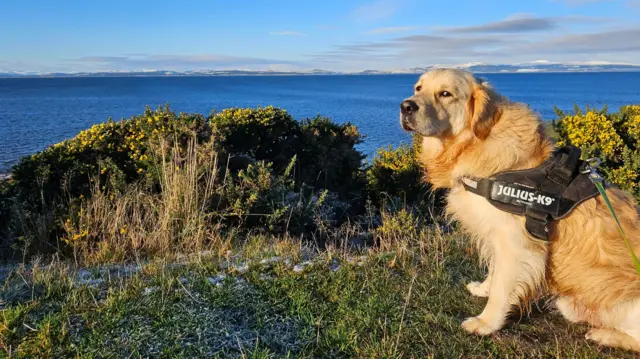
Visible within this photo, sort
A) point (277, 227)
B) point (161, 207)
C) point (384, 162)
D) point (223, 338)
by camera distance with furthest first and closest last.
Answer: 1. point (384, 162)
2. point (277, 227)
3. point (161, 207)
4. point (223, 338)

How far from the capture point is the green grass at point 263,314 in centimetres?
280

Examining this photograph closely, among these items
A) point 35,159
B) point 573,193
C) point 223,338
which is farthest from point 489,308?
point 35,159

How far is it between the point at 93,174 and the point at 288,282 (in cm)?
391

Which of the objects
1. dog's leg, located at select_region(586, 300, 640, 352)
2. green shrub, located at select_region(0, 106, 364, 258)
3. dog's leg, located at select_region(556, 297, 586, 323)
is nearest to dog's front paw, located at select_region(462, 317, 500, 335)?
dog's leg, located at select_region(556, 297, 586, 323)

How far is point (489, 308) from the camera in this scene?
126 inches

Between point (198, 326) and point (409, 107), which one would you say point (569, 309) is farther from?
point (198, 326)

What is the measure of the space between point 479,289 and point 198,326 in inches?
85.4

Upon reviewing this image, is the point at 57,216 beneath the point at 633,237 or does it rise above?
beneath

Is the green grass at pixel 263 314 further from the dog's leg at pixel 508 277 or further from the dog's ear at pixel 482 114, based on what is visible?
the dog's ear at pixel 482 114

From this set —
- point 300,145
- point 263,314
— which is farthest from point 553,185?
point 300,145

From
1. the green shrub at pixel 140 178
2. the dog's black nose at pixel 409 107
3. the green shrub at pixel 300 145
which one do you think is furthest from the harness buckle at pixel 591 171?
the green shrub at pixel 300 145

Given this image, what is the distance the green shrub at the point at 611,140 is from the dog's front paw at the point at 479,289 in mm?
3958

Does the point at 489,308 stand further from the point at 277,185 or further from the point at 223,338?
the point at 277,185

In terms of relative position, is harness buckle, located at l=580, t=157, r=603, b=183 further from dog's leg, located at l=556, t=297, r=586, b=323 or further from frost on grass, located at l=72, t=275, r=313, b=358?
frost on grass, located at l=72, t=275, r=313, b=358
